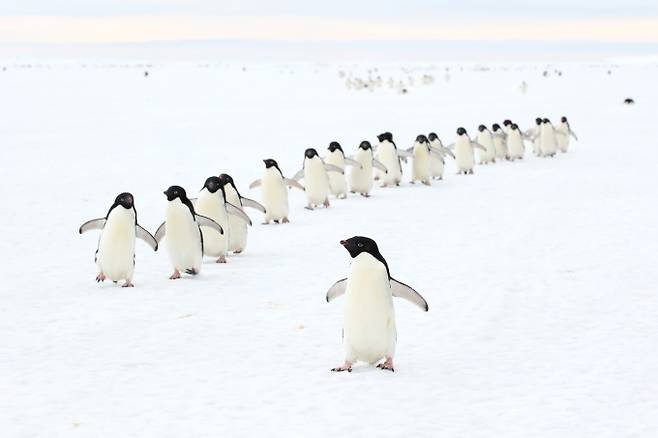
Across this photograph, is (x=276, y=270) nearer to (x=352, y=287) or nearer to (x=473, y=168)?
(x=352, y=287)

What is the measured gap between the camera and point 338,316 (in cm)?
727

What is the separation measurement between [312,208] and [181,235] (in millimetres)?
4884

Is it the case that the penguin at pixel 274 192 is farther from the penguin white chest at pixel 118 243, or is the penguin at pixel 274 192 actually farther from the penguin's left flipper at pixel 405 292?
the penguin's left flipper at pixel 405 292

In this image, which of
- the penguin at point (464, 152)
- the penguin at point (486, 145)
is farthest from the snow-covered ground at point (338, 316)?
the penguin at point (486, 145)

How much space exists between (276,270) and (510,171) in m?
9.91

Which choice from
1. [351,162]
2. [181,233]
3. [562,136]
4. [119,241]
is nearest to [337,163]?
[351,162]

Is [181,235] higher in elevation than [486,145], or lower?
lower

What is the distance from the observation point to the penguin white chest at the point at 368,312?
226 inches

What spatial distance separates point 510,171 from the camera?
709 inches

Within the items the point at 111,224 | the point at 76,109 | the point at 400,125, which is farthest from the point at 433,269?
the point at 76,109

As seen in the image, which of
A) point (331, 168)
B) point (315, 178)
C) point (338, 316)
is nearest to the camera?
point (338, 316)

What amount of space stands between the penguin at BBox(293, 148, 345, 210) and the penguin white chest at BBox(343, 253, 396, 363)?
277 inches

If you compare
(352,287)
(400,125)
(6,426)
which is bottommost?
(6,426)

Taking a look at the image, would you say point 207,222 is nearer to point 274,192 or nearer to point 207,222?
point 207,222
